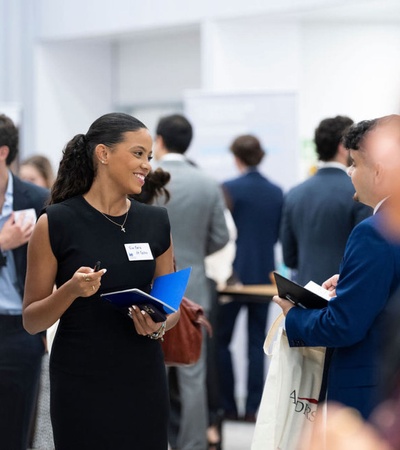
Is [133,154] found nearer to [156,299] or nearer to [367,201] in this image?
[156,299]

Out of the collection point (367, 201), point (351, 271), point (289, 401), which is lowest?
point (289, 401)

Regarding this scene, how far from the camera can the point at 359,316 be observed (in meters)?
2.51

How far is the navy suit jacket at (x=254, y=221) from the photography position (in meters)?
6.30

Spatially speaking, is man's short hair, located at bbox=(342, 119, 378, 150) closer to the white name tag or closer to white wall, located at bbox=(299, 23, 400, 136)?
the white name tag

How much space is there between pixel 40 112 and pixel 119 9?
1.48 m

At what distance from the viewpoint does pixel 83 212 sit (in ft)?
9.00

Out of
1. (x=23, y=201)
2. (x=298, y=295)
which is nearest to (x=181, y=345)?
(x=298, y=295)

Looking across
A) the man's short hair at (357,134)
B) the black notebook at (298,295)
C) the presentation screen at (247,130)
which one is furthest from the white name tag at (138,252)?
the presentation screen at (247,130)

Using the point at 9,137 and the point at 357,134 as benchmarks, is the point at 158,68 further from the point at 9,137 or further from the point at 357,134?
the point at 357,134

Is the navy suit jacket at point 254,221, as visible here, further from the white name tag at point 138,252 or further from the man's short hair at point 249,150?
the white name tag at point 138,252

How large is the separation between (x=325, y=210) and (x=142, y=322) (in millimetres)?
2015

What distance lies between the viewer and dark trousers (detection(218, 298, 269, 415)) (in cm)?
626

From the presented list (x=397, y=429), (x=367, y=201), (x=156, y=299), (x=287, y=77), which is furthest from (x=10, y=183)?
(x=287, y=77)

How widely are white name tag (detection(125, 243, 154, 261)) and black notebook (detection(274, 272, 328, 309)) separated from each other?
0.37 m
